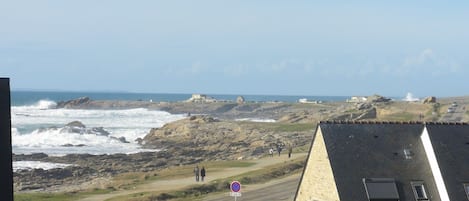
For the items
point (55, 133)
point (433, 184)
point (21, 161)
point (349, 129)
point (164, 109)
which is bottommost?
point (433, 184)

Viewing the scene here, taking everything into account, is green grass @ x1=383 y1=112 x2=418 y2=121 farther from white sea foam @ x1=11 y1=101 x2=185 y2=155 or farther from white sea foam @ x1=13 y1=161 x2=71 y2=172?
white sea foam @ x1=13 y1=161 x2=71 y2=172

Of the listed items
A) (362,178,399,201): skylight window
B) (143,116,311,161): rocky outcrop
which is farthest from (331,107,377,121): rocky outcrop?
(362,178,399,201): skylight window

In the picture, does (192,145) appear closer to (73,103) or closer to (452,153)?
(452,153)

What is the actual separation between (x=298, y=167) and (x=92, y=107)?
121 meters

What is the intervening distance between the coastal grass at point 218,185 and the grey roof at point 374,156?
13.9 metres

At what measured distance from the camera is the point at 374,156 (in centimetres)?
2136

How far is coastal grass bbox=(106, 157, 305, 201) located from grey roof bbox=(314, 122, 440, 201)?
1392 centimetres

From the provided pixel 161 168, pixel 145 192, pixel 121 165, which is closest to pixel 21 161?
pixel 121 165

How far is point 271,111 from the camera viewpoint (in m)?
150

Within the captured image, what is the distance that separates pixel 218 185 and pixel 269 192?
392cm

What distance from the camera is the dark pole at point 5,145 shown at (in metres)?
11.3

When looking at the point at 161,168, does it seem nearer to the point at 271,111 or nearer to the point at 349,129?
the point at 349,129

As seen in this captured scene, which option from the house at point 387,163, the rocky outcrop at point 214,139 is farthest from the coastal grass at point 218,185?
the rocky outcrop at point 214,139

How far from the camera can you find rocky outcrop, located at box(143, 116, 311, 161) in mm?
63406
